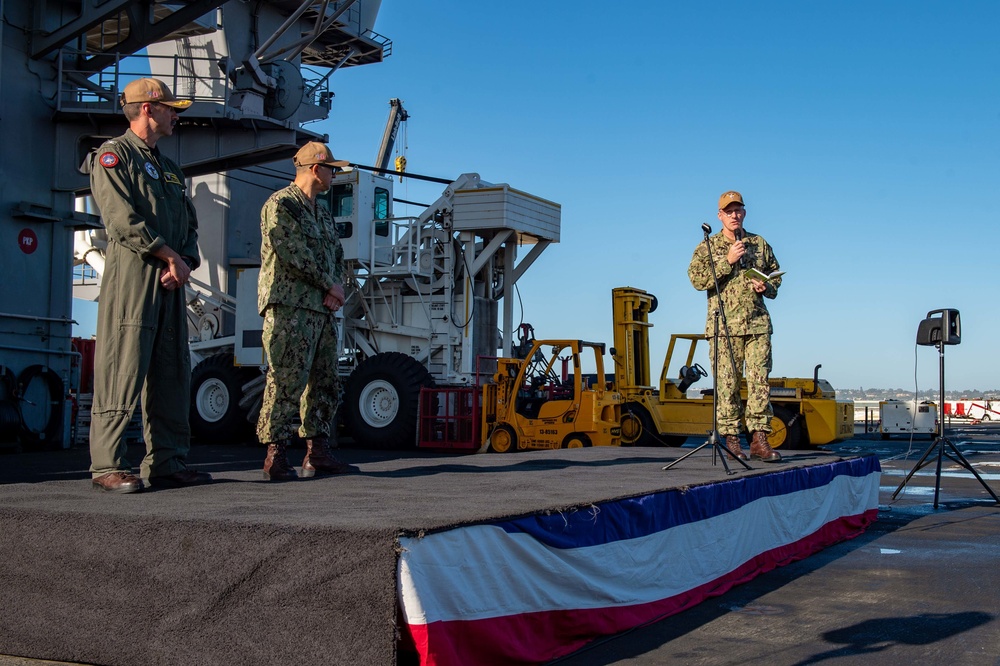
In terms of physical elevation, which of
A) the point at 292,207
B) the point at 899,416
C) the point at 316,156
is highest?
the point at 316,156

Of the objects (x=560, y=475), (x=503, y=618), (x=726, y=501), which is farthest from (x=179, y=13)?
(x=503, y=618)

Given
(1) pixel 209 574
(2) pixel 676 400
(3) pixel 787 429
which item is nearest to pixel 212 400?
(2) pixel 676 400

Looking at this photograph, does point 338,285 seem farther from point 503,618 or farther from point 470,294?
point 470,294

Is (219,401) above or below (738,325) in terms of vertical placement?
below

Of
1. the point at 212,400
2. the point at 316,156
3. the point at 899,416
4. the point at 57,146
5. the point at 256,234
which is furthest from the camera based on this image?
the point at 899,416

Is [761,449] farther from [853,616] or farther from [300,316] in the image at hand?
[300,316]

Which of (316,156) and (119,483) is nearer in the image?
(119,483)

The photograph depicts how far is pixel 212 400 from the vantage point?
569 inches

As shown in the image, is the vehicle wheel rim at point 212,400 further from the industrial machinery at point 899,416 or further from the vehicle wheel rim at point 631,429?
the industrial machinery at point 899,416

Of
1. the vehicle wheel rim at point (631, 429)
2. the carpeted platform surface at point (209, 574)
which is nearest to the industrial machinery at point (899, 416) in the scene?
the vehicle wheel rim at point (631, 429)

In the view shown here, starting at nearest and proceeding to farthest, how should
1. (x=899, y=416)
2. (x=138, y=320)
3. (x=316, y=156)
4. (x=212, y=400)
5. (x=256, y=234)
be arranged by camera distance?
(x=138, y=320) → (x=316, y=156) → (x=212, y=400) → (x=256, y=234) → (x=899, y=416)

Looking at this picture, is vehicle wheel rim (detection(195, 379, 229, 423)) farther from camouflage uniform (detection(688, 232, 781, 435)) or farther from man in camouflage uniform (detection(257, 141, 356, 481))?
man in camouflage uniform (detection(257, 141, 356, 481))

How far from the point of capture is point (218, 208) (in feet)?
54.0

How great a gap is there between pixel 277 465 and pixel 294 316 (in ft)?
2.29
